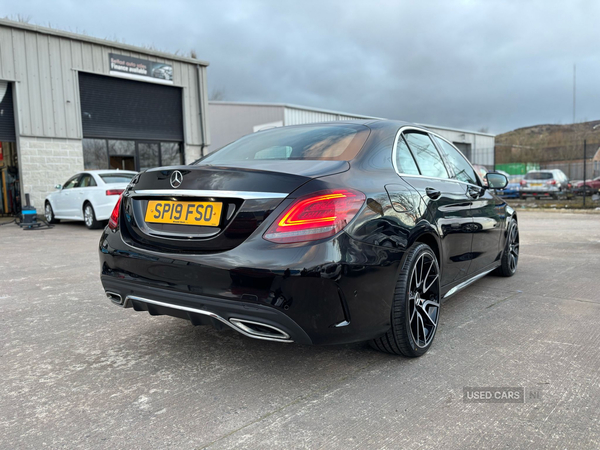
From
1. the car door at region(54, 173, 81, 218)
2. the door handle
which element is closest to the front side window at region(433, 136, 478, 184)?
the door handle

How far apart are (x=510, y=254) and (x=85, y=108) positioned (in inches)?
553

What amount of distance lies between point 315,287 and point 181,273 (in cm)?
70

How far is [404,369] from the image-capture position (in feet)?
8.57

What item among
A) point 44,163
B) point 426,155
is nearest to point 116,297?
point 426,155

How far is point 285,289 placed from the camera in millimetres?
2166

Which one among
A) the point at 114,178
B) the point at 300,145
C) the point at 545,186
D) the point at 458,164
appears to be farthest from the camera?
the point at 545,186

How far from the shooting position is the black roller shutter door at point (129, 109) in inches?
592

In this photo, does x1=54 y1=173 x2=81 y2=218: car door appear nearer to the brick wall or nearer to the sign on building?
the brick wall

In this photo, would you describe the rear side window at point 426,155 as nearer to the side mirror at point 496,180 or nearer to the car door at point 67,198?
the side mirror at point 496,180

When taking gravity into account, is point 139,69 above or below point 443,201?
above

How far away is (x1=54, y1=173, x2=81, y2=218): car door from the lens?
10.9 meters

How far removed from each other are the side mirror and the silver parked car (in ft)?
61.9

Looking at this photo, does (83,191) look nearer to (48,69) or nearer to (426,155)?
(48,69)

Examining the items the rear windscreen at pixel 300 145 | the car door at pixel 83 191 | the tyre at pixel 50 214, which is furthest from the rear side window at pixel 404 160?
the tyre at pixel 50 214
